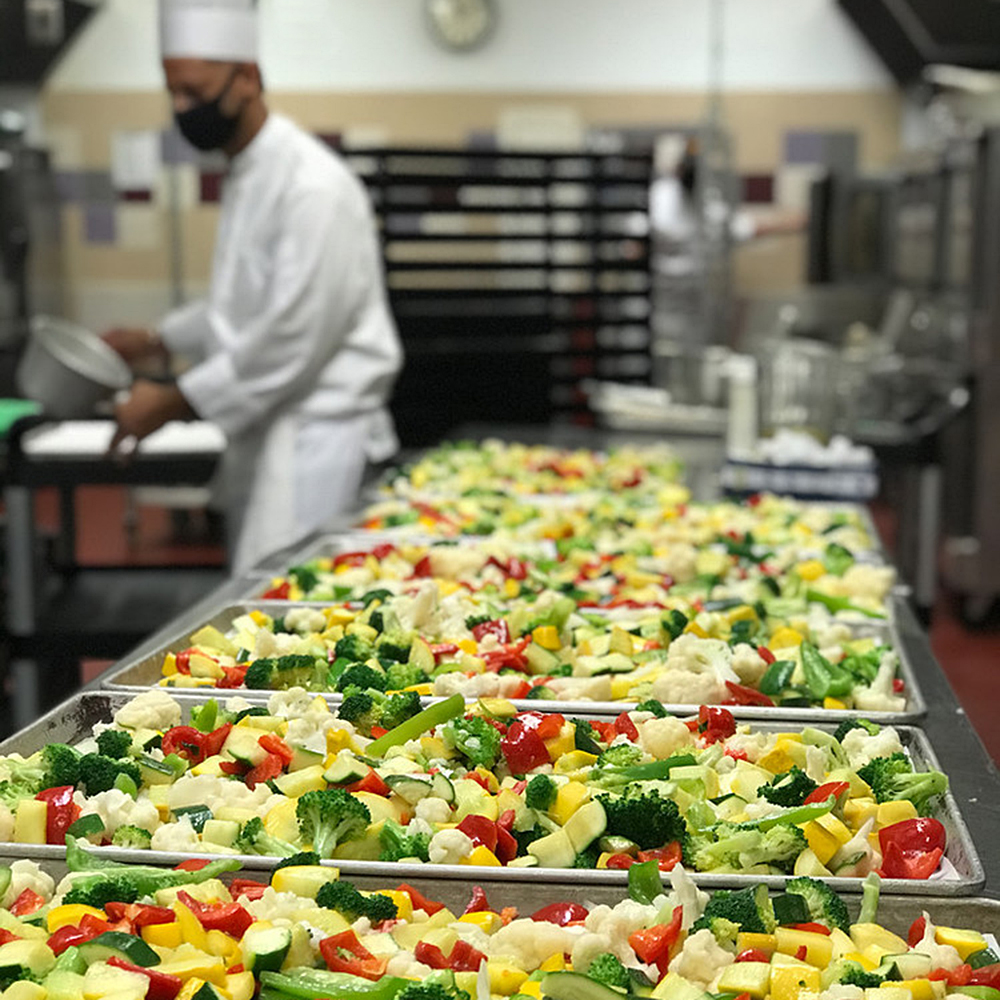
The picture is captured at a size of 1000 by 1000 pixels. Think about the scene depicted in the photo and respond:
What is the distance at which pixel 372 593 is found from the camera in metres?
2.12

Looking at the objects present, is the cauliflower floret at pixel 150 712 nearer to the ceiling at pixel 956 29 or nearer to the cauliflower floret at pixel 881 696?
A: the cauliflower floret at pixel 881 696

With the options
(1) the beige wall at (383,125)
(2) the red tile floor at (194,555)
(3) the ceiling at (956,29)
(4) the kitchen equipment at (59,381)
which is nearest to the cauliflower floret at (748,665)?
(4) the kitchen equipment at (59,381)

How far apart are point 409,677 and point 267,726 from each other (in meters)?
0.23

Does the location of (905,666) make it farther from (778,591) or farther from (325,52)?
(325,52)

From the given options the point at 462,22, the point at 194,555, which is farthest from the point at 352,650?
the point at 462,22

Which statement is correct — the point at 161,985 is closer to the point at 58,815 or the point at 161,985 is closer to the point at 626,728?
the point at 58,815

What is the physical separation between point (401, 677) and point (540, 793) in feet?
1.37

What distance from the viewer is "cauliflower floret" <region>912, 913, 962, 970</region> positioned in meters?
1.10

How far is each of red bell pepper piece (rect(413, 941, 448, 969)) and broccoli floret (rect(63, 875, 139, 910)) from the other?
25cm

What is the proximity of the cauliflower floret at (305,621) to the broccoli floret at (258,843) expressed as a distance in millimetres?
705

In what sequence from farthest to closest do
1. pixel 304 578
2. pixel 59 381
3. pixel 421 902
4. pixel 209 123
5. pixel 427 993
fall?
1. pixel 209 123
2. pixel 59 381
3. pixel 304 578
4. pixel 421 902
5. pixel 427 993

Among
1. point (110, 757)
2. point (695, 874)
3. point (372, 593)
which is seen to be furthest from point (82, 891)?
point (372, 593)

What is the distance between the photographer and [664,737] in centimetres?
151

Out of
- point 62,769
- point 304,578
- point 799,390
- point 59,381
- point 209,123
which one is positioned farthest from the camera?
point 799,390
